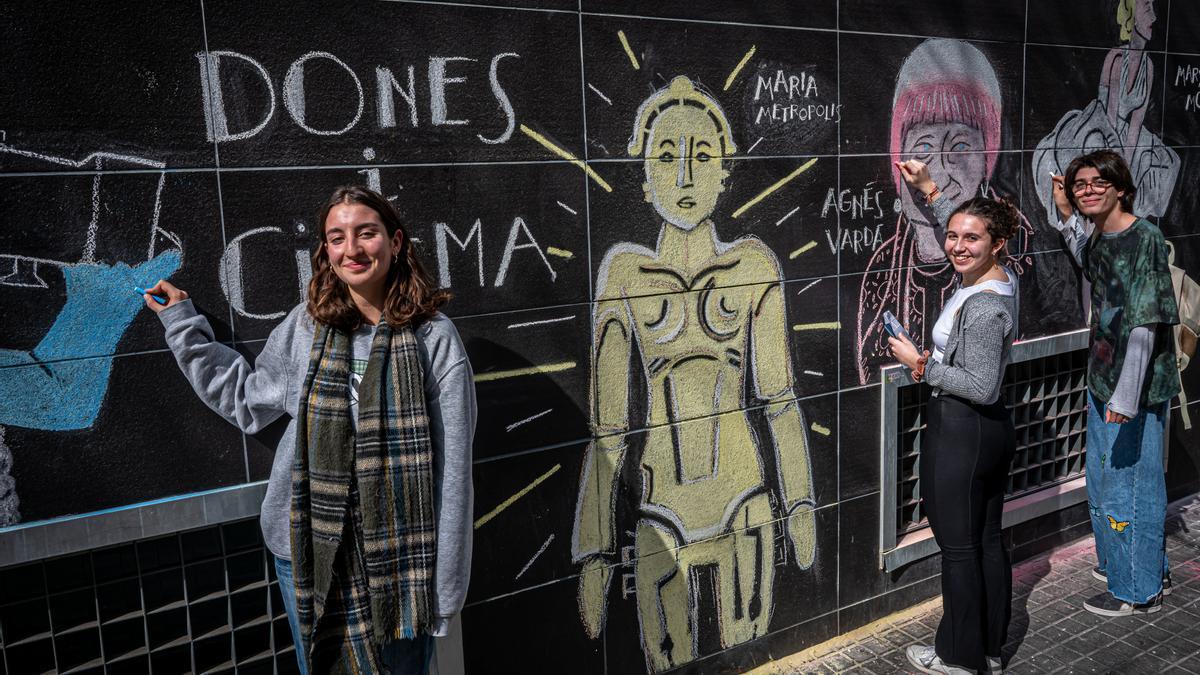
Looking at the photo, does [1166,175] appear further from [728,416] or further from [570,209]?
[570,209]

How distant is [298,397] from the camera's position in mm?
2613

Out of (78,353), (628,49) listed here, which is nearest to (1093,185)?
(628,49)

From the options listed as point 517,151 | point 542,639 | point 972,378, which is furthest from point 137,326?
point 972,378

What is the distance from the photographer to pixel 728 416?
393 centimetres

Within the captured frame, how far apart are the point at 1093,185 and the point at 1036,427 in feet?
5.40

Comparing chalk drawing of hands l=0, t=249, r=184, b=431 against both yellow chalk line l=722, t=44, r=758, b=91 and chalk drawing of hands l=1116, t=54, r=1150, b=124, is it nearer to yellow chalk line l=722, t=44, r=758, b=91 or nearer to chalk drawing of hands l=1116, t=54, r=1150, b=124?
yellow chalk line l=722, t=44, r=758, b=91

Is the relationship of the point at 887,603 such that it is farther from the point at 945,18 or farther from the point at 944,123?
the point at 945,18

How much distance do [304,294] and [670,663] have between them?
2338 millimetres

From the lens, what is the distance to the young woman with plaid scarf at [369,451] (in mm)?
2506

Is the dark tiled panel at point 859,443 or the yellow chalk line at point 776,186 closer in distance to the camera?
the yellow chalk line at point 776,186

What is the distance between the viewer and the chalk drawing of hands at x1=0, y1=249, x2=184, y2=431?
2.58 meters

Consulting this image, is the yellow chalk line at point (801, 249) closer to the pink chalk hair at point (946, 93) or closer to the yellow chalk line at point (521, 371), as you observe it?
the pink chalk hair at point (946, 93)

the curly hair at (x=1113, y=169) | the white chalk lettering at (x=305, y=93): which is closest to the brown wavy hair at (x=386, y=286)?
the white chalk lettering at (x=305, y=93)

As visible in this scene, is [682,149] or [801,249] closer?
[682,149]
